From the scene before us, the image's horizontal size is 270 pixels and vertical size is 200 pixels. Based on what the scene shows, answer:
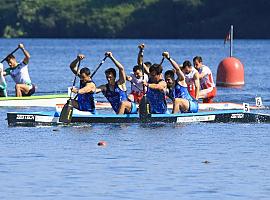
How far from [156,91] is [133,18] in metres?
130

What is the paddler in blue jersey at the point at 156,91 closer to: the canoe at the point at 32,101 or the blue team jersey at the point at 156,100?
the blue team jersey at the point at 156,100

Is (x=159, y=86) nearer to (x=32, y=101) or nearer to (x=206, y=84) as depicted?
(x=206, y=84)

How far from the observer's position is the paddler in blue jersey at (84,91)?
28453mm

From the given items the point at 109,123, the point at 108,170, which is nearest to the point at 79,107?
the point at 109,123

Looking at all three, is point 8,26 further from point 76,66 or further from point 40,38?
point 76,66

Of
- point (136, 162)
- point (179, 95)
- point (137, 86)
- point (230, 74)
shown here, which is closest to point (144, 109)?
point (179, 95)

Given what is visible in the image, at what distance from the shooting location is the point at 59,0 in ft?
535

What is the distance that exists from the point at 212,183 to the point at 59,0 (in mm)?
143504

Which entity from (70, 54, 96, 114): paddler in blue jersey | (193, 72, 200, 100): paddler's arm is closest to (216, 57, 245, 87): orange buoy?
(193, 72, 200, 100): paddler's arm

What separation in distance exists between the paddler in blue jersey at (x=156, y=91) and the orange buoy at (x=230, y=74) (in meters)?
17.5

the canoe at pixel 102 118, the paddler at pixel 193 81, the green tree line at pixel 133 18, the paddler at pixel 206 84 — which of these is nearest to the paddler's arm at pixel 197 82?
the paddler at pixel 193 81

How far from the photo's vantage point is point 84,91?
2847 centimetres

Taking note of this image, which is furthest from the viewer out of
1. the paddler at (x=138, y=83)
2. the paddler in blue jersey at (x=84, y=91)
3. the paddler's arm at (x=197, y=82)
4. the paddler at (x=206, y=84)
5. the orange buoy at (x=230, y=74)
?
the orange buoy at (x=230, y=74)

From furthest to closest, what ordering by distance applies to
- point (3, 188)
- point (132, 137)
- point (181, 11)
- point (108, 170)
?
point (181, 11) < point (132, 137) < point (108, 170) < point (3, 188)
